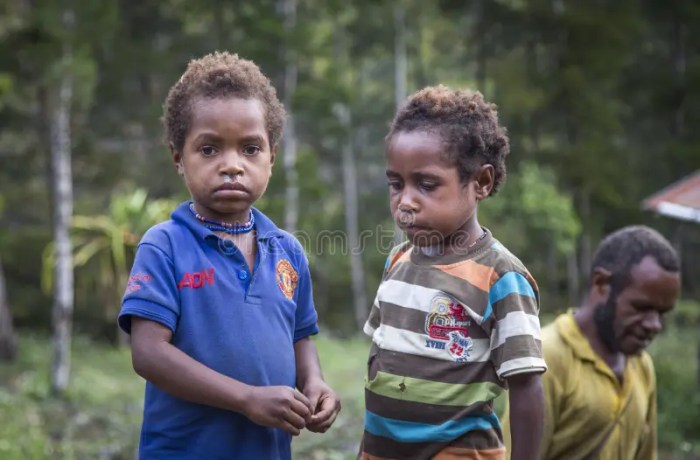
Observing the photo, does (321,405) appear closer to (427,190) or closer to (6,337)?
(427,190)

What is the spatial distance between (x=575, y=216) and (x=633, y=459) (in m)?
15.9

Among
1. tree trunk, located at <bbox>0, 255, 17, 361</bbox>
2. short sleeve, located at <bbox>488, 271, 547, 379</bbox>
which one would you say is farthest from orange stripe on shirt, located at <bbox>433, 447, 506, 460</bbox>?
tree trunk, located at <bbox>0, 255, 17, 361</bbox>

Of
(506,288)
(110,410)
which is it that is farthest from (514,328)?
(110,410)

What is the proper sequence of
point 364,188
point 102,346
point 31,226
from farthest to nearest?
point 364,188 < point 31,226 < point 102,346

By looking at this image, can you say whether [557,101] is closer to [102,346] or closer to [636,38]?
[636,38]

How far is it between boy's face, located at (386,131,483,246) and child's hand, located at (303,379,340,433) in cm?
52

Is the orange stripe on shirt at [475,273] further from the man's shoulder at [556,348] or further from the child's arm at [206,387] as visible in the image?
the man's shoulder at [556,348]

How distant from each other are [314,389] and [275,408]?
0.97 feet

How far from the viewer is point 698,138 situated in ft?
67.3

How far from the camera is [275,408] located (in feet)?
7.06

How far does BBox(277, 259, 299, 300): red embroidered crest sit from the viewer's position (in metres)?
2.48

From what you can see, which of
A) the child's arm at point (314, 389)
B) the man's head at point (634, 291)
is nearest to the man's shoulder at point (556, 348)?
the man's head at point (634, 291)

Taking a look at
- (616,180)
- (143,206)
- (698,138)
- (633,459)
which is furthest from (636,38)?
(633,459)

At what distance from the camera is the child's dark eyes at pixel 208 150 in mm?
2357
